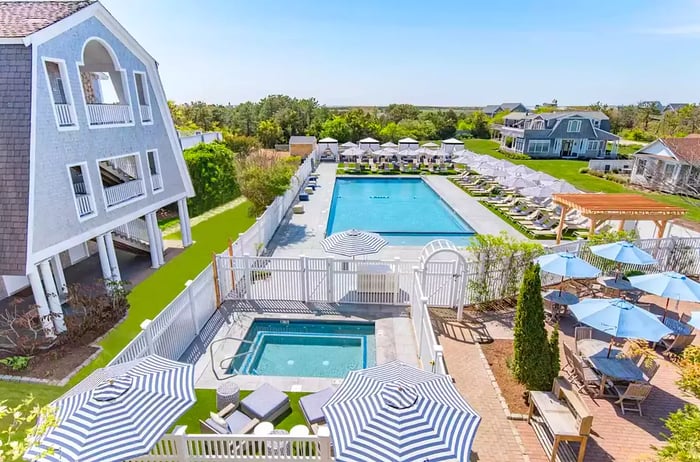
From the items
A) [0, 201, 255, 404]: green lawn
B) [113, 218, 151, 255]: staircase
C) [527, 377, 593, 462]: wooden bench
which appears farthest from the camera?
[113, 218, 151, 255]: staircase

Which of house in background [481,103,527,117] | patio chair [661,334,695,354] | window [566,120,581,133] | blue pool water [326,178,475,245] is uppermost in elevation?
house in background [481,103,527,117]

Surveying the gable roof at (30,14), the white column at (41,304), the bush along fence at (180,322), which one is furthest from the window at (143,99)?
the white column at (41,304)

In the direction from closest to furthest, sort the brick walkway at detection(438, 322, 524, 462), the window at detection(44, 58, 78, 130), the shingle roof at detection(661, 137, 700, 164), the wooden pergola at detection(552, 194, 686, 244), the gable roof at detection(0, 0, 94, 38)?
the brick walkway at detection(438, 322, 524, 462) → the gable roof at detection(0, 0, 94, 38) → the window at detection(44, 58, 78, 130) → the wooden pergola at detection(552, 194, 686, 244) → the shingle roof at detection(661, 137, 700, 164)

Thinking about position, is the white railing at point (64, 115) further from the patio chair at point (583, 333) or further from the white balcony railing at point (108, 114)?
the patio chair at point (583, 333)

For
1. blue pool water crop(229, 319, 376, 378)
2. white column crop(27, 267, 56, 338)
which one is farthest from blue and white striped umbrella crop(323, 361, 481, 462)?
white column crop(27, 267, 56, 338)

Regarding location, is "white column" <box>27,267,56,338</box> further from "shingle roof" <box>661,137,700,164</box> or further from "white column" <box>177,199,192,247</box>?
"shingle roof" <box>661,137,700,164</box>

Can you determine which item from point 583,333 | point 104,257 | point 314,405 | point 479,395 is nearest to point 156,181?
point 104,257

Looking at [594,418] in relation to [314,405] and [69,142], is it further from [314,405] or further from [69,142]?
[69,142]
